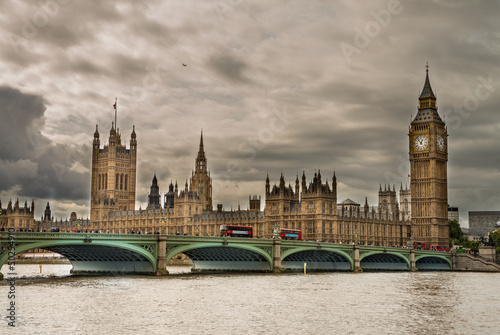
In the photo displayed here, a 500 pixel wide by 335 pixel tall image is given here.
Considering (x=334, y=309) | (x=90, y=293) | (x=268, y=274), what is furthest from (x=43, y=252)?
(x=334, y=309)

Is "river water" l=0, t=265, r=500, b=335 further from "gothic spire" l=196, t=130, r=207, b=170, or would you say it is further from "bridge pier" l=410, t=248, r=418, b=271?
"gothic spire" l=196, t=130, r=207, b=170

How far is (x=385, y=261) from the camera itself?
121m

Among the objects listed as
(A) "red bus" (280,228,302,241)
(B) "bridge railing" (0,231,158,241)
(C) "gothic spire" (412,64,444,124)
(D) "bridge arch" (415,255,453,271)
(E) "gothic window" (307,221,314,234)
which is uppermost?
(C) "gothic spire" (412,64,444,124)

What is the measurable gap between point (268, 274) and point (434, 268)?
2089 inches

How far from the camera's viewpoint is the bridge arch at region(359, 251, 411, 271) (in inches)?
4535

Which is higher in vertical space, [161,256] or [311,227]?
[311,227]

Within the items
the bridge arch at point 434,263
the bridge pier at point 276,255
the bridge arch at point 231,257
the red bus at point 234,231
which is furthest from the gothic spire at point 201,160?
the bridge pier at point 276,255

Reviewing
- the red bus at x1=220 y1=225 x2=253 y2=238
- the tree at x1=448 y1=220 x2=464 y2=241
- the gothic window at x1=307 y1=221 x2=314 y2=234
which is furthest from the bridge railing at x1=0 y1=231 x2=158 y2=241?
the tree at x1=448 y1=220 x2=464 y2=241

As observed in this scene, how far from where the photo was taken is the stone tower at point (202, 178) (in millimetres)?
183125

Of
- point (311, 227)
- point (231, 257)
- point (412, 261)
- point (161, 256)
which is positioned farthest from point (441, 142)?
point (161, 256)

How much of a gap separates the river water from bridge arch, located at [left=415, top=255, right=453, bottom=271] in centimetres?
5715

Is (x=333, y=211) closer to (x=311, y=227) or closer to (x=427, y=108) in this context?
(x=311, y=227)

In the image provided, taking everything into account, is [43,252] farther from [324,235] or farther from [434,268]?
[434,268]

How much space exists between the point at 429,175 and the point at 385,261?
44.9 metres
